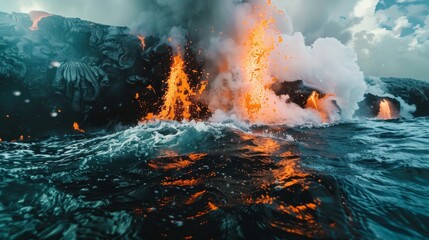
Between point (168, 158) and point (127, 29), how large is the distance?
13.4 metres

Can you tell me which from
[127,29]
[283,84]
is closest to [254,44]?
[283,84]

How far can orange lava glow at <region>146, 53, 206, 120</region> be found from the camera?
16.4 meters

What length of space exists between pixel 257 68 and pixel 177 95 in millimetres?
6366

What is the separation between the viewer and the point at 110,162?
5.78 metres

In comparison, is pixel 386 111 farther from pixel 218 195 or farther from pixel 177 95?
pixel 218 195

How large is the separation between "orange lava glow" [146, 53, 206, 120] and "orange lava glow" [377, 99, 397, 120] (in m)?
18.6

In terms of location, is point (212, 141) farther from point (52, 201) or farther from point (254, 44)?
point (254, 44)

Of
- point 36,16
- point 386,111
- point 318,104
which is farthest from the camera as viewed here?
point 386,111

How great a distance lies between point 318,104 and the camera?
1706 cm

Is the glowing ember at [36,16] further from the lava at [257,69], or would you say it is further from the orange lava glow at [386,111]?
the orange lava glow at [386,111]

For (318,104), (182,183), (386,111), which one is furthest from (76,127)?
(386,111)

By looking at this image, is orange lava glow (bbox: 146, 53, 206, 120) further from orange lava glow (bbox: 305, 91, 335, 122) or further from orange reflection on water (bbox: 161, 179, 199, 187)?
orange reflection on water (bbox: 161, 179, 199, 187)

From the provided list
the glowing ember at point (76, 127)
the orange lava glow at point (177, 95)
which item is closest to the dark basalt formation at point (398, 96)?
the orange lava glow at point (177, 95)

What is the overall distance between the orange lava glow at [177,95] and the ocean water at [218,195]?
32.5ft
